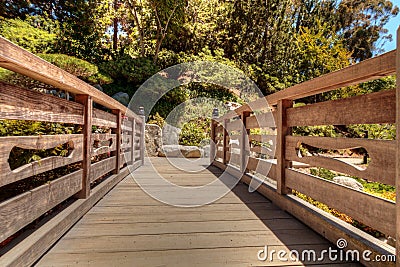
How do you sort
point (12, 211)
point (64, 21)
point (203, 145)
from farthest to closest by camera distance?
point (64, 21) → point (203, 145) → point (12, 211)

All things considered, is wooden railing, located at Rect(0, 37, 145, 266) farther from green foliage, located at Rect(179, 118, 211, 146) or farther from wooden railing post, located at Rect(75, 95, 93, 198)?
green foliage, located at Rect(179, 118, 211, 146)

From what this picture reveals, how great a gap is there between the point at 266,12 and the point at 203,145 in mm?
6482

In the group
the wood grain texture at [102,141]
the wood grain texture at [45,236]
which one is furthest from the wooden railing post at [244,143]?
the wood grain texture at [45,236]

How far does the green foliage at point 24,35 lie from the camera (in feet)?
17.7

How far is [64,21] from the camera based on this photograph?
895cm

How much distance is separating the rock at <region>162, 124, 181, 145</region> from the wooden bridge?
17.5 feet

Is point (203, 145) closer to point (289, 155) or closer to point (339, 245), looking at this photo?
point (289, 155)

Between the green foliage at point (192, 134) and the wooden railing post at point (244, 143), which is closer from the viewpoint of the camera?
the wooden railing post at point (244, 143)

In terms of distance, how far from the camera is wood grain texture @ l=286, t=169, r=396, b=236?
1.01 metres

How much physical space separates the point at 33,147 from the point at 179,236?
81 cm

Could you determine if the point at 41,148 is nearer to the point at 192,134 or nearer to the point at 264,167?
the point at 264,167

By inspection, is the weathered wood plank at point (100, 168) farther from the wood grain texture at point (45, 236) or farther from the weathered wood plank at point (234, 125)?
the weathered wood plank at point (234, 125)

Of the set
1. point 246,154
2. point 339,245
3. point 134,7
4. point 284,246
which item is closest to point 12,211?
point 284,246

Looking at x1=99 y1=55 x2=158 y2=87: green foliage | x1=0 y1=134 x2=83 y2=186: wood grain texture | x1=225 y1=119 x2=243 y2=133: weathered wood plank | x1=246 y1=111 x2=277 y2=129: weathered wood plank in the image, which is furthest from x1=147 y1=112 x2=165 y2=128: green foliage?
x1=0 y1=134 x2=83 y2=186: wood grain texture
